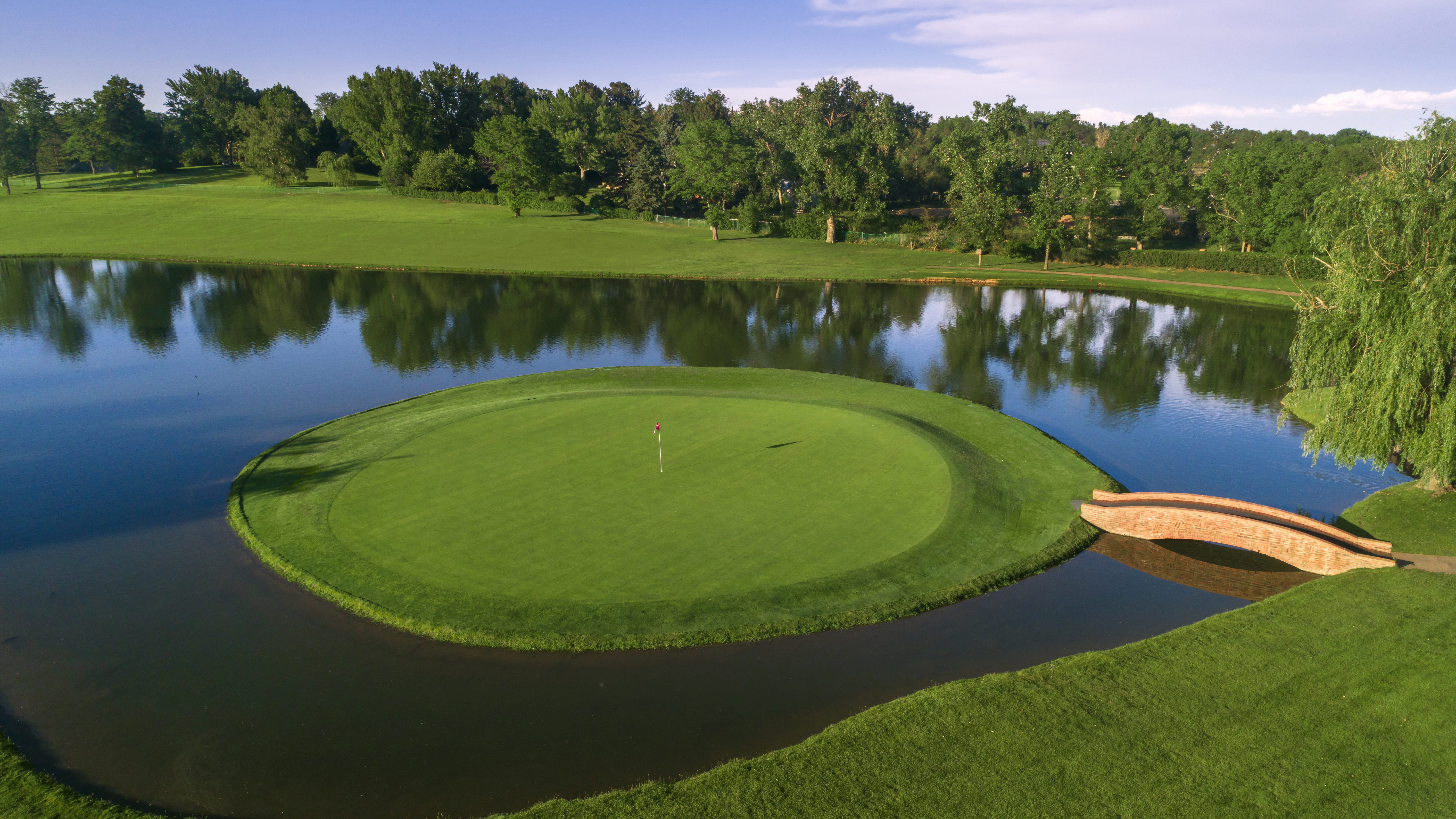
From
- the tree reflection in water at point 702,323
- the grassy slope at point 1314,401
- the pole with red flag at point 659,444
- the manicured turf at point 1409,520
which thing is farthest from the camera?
the tree reflection in water at point 702,323

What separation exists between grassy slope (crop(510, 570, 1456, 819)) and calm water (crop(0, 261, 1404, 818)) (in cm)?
128

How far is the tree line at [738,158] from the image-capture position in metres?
86.3

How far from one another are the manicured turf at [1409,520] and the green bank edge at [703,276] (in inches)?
2152

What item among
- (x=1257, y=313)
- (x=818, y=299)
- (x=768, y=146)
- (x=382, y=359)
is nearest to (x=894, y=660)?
(x=382, y=359)

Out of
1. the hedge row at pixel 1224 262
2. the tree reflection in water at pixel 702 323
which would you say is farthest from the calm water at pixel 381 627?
the hedge row at pixel 1224 262

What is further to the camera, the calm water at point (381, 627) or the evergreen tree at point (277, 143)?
the evergreen tree at point (277, 143)

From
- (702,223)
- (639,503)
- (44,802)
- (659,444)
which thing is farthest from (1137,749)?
(702,223)

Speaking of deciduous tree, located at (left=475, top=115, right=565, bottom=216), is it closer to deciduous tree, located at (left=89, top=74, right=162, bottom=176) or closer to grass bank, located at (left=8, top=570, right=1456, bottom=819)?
deciduous tree, located at (left=89, top=74, right=162, bottom=176)

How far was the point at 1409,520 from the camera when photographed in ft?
72.3

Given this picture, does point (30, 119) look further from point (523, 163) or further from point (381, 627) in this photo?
point (381, 627)

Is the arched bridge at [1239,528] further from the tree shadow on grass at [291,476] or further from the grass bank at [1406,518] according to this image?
the tree shadow on grass at [291,476]

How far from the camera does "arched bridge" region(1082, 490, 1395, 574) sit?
63.1ft

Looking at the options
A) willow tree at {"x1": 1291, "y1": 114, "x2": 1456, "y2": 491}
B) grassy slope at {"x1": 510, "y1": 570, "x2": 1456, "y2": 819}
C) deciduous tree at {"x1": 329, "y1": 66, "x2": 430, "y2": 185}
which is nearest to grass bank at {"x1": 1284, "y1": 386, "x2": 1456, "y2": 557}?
willow tree at {"x1": 1291, "y1": 114, "x2": 1456, "y2": 491}

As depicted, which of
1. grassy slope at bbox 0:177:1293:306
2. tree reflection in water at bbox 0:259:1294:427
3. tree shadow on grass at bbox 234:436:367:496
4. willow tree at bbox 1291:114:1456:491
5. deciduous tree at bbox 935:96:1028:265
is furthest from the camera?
deciduous tree at bbox 935:96:1028:265
